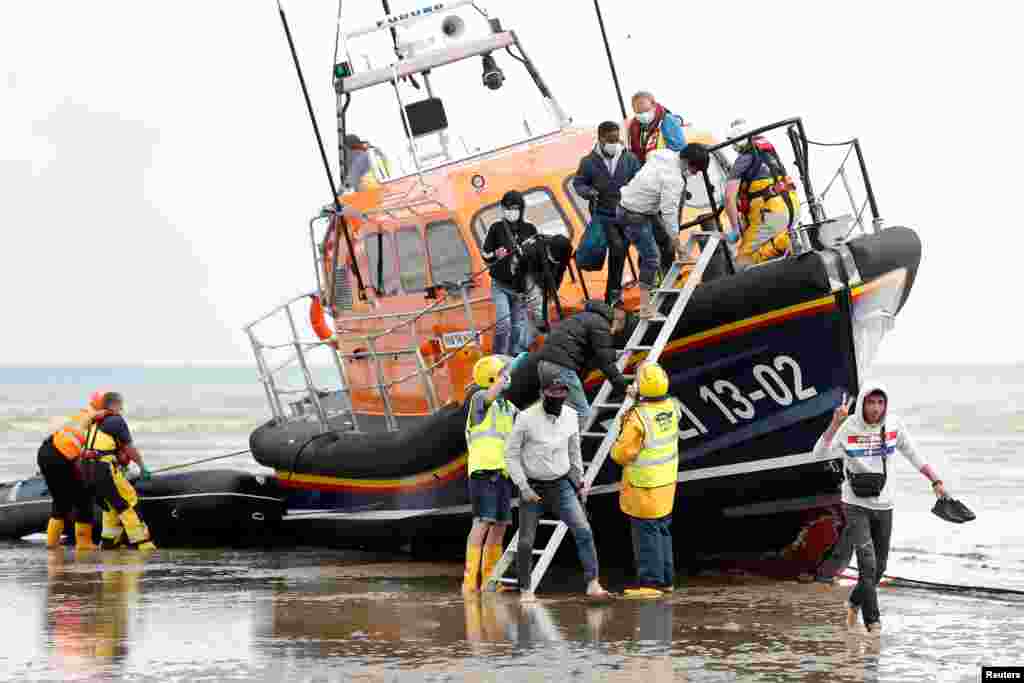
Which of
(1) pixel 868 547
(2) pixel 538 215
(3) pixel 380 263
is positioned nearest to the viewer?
(1) pixel 868 547

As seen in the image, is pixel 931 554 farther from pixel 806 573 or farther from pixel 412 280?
pixel 412 280

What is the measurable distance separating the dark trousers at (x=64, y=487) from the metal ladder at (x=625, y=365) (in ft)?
17.7

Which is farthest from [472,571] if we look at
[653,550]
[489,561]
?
[653,550]

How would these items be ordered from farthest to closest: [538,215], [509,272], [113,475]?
[113,475], [538,215], [509,272]

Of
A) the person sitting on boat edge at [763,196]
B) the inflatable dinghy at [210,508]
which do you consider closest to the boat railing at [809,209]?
the person sitting on boat edge at [763,196]

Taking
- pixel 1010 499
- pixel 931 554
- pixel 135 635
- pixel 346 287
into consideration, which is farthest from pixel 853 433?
pixel 1010 499

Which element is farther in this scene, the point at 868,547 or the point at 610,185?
the point at 610,185

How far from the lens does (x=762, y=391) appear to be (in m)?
10.1

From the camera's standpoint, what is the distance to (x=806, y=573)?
10.8 metres

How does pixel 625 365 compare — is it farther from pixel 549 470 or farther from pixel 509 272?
pixel 509 272

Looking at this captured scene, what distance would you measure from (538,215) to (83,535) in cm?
531

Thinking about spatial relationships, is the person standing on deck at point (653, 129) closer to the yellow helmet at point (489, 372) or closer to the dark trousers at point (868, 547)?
the yellow helmet at point (489, 372)

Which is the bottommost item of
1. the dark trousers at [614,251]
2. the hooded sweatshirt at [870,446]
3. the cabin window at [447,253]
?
the hooded sweatshirt at [870,446]

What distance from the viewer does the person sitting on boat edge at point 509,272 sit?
11.0m
